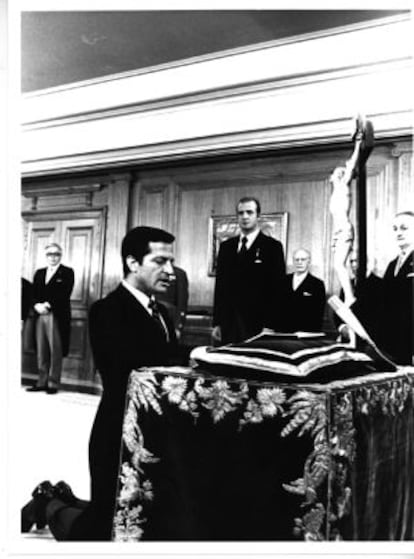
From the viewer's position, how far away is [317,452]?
1.12 meters

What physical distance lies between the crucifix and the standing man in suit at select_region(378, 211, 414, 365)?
0.09 m

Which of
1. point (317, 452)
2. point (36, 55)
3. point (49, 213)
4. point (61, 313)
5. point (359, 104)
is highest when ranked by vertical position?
point (36, 55)

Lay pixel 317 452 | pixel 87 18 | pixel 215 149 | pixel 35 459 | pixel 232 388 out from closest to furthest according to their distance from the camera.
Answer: pixel 317 452, pixel 232 388, pixel 35 459, pixel 87 18, pixel 215 149

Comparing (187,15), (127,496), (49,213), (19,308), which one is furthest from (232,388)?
(187,15)

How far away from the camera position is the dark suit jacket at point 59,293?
162 cm

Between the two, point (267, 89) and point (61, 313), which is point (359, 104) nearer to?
point (267, 89)

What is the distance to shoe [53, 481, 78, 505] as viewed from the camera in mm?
1497

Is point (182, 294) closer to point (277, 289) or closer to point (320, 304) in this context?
point (277, 289)

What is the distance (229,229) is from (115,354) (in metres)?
0.50

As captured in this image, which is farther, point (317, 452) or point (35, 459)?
point (35, 459)

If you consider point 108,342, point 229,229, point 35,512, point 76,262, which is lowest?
point 35,512

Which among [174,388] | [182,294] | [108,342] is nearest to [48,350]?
[108,342]

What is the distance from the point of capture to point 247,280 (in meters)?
1.71

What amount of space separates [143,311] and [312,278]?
0.51m
